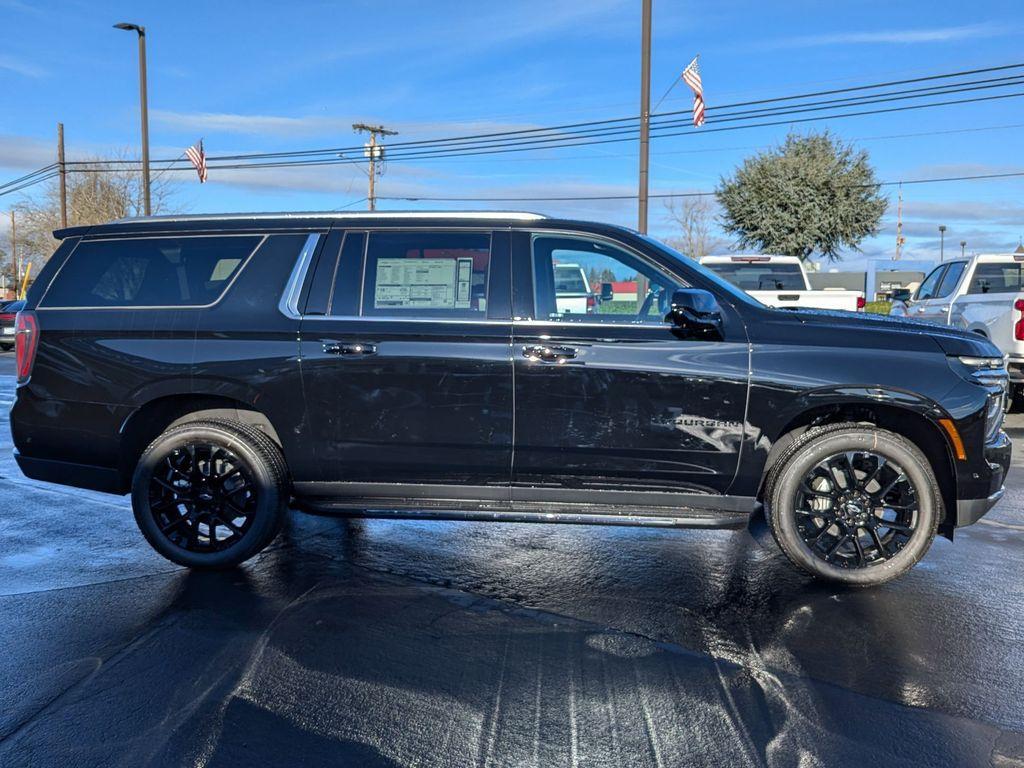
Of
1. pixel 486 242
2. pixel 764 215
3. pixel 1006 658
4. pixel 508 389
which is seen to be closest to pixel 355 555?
pixel 508 389

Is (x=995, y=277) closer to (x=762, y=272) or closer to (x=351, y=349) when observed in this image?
(x=762, y=272)

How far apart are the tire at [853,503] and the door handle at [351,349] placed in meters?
2.21

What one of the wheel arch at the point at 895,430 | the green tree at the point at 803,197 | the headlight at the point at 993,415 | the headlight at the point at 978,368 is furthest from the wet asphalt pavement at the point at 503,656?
the green tree at the point at 803,197

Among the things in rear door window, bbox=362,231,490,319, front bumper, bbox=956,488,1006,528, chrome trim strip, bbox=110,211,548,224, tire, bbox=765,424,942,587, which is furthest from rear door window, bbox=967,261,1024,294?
rear door window, bbox=362,231,490,319

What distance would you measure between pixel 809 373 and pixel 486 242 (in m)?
1.80

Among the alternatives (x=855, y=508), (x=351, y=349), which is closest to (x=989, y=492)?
(x=855, y=508)

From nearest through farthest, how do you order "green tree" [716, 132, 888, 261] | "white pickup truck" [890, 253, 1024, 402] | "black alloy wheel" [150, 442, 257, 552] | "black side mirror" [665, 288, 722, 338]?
"black side mirror" [665, 288, 722, 338] < "black alloy wheel" [150, 442, 257, 552] < "white pickup truck" [890, 253, 1024, 402] < "green tree" [716, 132, 888, 261]

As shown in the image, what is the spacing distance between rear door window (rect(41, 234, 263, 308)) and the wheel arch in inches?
121

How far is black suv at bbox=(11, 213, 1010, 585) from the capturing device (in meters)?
4.40

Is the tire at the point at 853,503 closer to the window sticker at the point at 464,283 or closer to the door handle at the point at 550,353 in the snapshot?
the door handle at the point at 550,353

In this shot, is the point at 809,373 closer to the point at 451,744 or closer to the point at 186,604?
the point at 451,744

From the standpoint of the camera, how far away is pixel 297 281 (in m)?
4.76

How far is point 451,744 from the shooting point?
2.99 meters

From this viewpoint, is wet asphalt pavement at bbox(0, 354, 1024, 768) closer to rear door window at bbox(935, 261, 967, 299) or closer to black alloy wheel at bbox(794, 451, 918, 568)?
black alloy wheel at bbox(794, 451, 918, 568)
